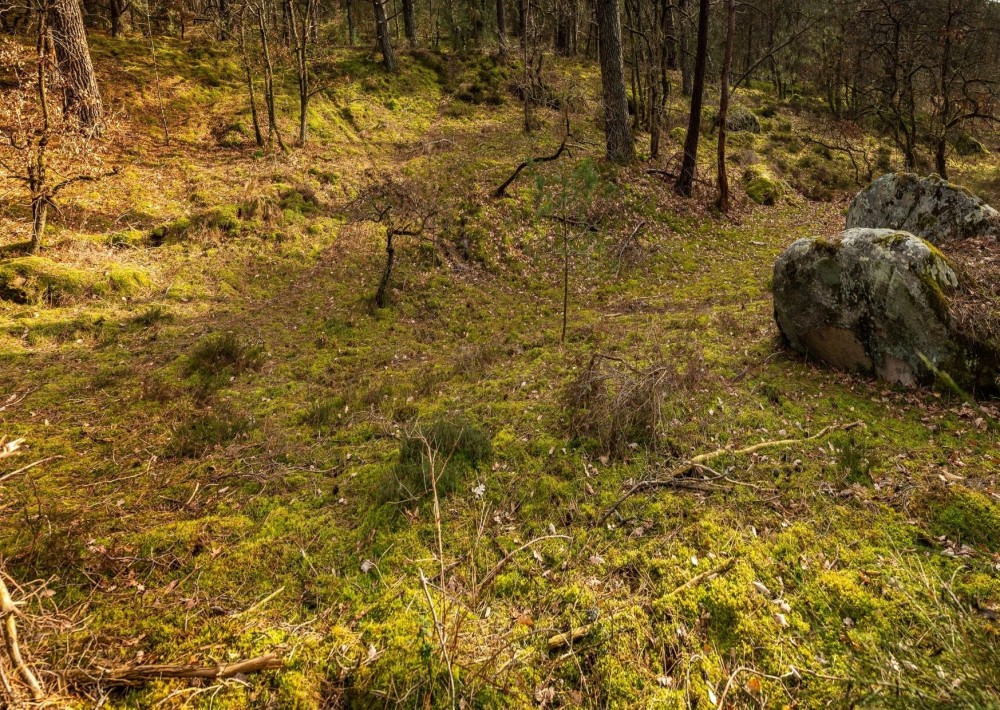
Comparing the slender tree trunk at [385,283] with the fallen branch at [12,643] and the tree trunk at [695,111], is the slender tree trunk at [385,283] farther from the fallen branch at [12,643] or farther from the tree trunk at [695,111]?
the tree trunk at [695,111]

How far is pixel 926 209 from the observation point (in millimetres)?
9055

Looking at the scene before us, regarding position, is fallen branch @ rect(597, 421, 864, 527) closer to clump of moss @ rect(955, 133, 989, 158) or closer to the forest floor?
the forest floor

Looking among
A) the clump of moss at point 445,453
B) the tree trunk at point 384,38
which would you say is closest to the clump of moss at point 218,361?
the clump of moss at point 445,453

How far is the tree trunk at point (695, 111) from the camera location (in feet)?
42.9

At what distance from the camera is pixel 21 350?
23.4ft

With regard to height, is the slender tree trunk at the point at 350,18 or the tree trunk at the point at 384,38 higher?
the slender tree trunk at the point at 350,18

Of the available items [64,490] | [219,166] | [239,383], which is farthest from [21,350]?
[219,166]

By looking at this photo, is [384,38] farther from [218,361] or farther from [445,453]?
[445,453]

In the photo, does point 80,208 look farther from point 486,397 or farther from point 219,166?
point 486,397

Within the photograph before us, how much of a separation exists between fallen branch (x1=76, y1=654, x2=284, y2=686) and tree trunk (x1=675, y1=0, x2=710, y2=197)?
15740 millimetres

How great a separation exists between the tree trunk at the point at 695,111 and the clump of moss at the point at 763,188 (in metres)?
2.73

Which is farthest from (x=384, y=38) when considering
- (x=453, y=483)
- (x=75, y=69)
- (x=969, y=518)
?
(x=969, y=518)

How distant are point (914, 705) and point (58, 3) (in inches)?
699

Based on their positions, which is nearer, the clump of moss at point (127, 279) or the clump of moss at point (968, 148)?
the clump of moss at point (127, 279)
